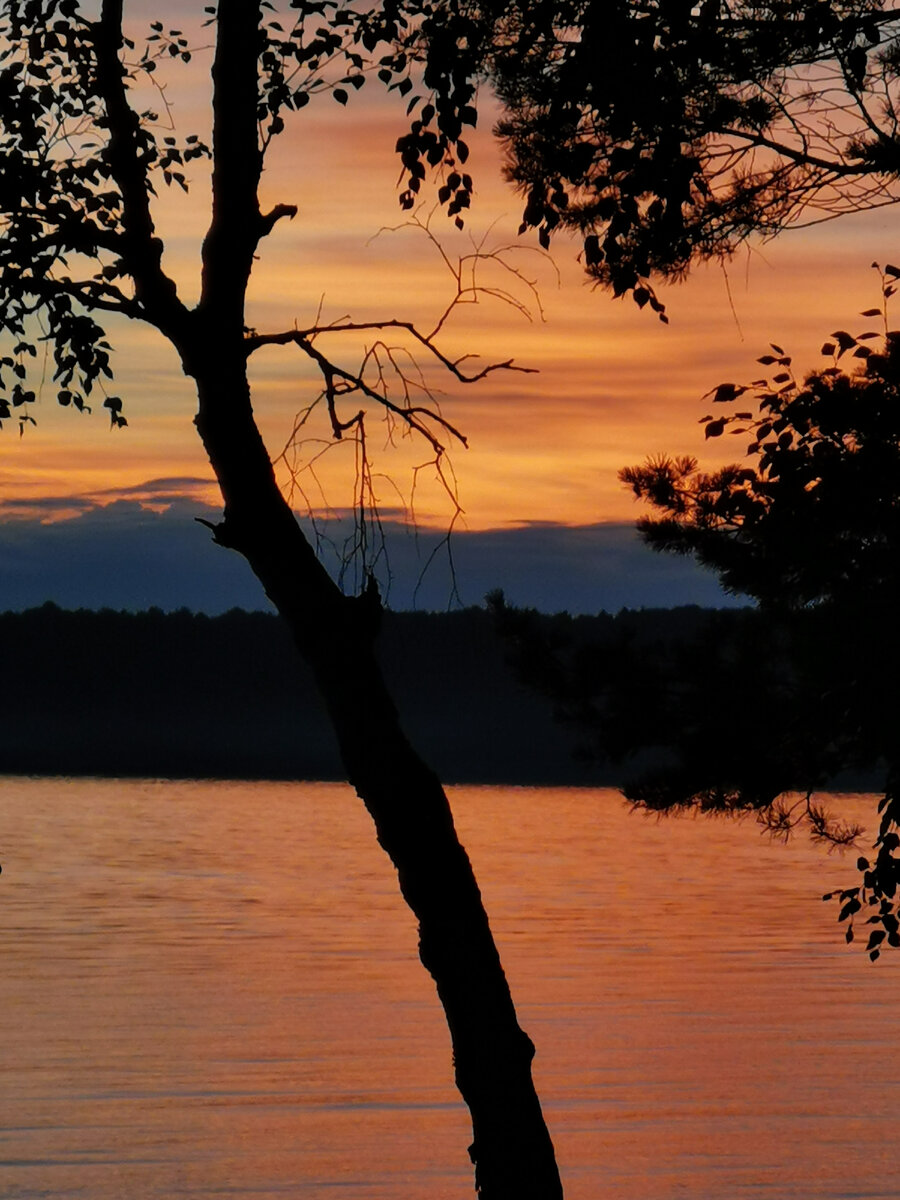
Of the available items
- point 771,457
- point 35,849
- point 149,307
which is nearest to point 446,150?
point 149,307

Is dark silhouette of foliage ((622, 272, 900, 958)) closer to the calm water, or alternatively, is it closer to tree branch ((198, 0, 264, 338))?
tree branch ((198, 0, 264, 338))

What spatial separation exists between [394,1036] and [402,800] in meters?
12.4

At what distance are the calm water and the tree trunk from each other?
5.87 metres

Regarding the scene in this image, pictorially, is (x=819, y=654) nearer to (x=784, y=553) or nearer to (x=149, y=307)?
(x=784, y=553)

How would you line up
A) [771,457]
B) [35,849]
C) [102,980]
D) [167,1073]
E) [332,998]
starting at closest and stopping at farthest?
[771,457] < [167,1073] < [332,998] < [102,980] < [35,849]

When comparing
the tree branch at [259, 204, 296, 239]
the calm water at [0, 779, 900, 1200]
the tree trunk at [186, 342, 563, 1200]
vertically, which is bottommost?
the calm water at [0, 779, 900, 1200]

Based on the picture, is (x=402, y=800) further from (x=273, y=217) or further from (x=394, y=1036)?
(x=394, y=1036)

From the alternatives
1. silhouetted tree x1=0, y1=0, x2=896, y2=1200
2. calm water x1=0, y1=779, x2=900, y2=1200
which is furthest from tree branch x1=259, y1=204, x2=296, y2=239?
calm water x1=0, y1=779, x2=900, y2=1200

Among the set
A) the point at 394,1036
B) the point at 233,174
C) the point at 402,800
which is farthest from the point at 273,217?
the point at 394,1036

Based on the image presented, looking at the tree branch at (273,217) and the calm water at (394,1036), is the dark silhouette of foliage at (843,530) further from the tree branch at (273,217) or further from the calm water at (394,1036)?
the calm water at (394,1036)

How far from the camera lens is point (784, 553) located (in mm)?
8844

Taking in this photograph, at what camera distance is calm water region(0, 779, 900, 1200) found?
13.0 metres

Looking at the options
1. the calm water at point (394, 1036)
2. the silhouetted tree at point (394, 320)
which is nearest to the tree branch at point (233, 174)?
the silhouetted tree at point (394, 320)

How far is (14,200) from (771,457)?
12.8 ft
